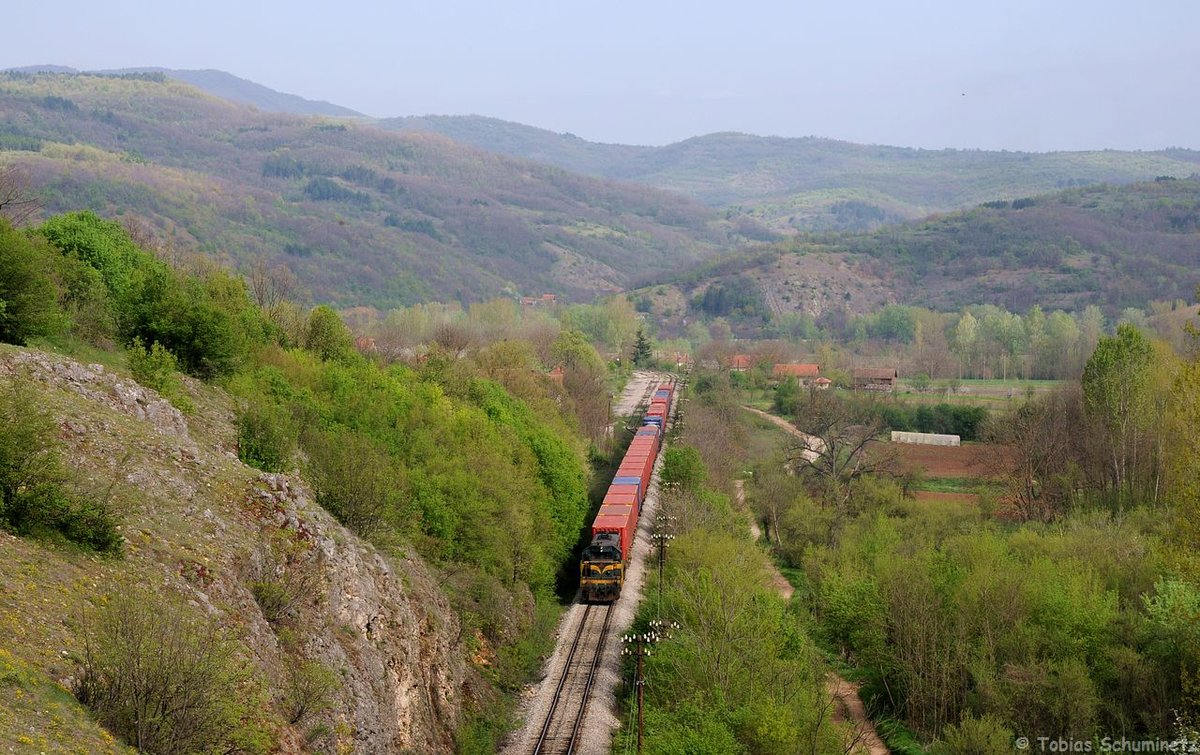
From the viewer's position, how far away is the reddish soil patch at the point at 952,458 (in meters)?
72.2

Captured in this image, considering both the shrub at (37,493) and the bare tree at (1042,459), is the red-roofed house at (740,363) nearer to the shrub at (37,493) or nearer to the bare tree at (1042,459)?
the bare tree at (1042,459)

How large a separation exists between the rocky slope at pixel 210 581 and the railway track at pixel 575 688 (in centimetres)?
281

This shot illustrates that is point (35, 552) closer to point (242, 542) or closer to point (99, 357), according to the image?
point (242, 542)

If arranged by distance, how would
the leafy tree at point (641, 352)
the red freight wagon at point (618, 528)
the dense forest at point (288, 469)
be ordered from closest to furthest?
the dense forest at point (288, 469) → the red freight wagon at point (618, 528) → the leafy tree at point (641, 352)

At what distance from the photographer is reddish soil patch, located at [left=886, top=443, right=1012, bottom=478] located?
7225 cm

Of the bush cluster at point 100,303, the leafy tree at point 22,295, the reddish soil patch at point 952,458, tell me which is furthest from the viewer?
the reddish soil patch at point 952,458

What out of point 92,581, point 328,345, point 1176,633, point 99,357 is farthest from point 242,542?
point 328,345

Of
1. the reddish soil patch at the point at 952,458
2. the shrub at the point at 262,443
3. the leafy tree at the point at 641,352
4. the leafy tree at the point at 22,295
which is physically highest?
the leafy tree at the point at 22,295

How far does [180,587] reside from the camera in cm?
1908

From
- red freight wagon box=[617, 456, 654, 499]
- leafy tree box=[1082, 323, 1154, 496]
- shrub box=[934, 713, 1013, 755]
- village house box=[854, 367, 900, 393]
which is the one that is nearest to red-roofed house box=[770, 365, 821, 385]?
village house box=[854, 367, 900, 393]

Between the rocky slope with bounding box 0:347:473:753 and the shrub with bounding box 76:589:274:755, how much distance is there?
1.32ft

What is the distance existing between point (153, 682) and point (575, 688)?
63.5ft

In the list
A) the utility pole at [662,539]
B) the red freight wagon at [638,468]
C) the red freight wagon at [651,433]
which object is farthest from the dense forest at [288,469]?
the red freight wagon at [651,433]

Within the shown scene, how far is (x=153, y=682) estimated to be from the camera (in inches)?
588
